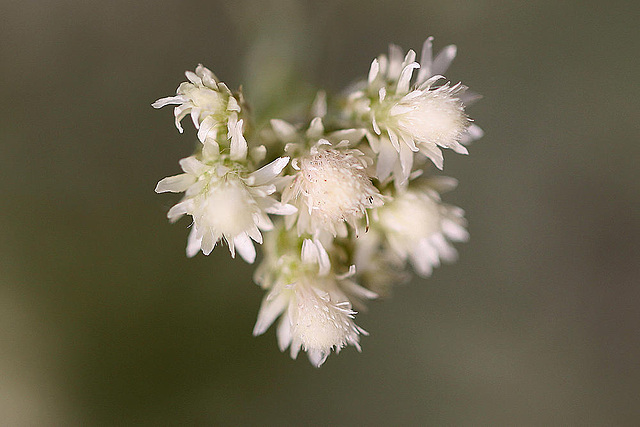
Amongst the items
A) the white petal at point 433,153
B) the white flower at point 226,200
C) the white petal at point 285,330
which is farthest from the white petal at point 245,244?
the white petal at point 433,153

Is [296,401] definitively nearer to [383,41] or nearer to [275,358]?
[275,358]

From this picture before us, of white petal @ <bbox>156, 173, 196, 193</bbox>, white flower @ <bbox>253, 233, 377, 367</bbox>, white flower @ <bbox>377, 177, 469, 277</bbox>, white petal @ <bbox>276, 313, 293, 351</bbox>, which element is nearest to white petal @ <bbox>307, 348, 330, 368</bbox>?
white flower @ <bbox>253, 233, 377, 367</bbox>

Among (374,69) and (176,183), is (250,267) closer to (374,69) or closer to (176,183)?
(176,183)

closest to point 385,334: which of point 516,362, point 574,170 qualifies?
point 516,362

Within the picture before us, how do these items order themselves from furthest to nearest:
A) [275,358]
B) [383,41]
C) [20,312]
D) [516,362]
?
[516,362] < [383,41] < [275,358] < [20,312]

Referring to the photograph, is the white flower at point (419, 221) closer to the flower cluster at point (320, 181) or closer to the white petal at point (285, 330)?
the flower cluster at point (320, 181)

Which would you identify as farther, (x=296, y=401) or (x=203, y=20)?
(x=296, y=401)
